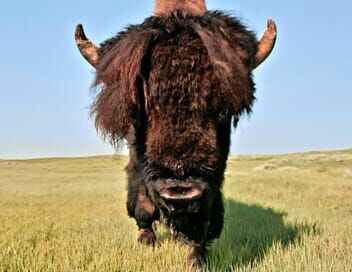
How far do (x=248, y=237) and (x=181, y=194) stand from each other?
3.16 m

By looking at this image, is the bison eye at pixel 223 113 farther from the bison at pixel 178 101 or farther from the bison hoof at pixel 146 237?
the bison hoof at pixel 146 237

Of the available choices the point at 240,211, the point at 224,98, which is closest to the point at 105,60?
the point at 224,98

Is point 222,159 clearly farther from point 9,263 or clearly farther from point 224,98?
point 9,263

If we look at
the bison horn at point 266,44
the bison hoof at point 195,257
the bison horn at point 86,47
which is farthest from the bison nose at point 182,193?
the bison horn at point 86,47

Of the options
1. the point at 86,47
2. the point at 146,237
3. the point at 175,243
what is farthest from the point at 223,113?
the point at 146,237

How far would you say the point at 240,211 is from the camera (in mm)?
10711

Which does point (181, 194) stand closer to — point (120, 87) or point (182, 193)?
point (182, 193)

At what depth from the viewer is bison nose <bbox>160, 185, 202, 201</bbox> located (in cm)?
396

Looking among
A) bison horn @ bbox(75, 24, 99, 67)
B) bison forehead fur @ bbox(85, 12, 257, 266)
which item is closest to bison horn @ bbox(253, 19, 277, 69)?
bison forehead fur @ bbox(85, 12, 257, 266)

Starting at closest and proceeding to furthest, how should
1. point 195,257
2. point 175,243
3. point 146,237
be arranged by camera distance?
point 195,257 < point 175,243 < point 146,237

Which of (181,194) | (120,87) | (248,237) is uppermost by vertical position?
(120,87)

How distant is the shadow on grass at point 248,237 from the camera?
212 inches

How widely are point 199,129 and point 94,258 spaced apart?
1.83 metres

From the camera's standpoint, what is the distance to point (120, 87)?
4.42 m
